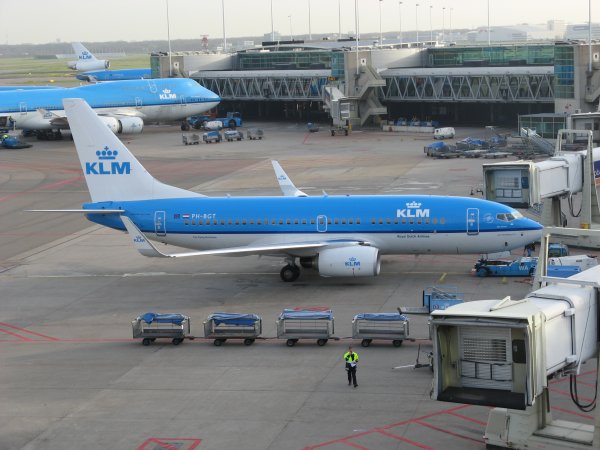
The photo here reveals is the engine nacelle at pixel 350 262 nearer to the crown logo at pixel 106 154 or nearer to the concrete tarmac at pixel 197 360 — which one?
the concrete tarmac at pixel 197 360

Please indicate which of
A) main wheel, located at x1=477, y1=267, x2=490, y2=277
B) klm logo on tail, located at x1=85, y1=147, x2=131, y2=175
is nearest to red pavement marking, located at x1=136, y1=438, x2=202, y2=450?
main wheel, located at x1=477, y1=267, x2=490, y2=277

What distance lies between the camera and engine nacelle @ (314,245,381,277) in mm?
45625

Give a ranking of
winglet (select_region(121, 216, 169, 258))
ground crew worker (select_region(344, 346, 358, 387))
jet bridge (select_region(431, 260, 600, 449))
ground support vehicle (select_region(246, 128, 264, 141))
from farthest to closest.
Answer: ground support vehicle (select_region(246, 128, 264, 141)) < winglet (select_region(121, 216, 169, 258)) < ground crew worker (select_region(344, 346, 358, 387)) < jet bridge (select_region(431, 260, 600, 449))

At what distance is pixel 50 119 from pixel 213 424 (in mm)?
91591

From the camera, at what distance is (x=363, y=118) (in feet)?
406

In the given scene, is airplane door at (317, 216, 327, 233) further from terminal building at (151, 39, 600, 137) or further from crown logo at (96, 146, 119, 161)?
terminal building at (151, 39, 600, 137)

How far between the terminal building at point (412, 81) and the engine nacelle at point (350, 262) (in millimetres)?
54487

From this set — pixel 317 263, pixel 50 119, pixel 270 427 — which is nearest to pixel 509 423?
pixel 270 427

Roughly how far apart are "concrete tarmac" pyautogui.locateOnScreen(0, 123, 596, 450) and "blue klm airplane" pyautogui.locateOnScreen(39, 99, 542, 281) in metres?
1.70

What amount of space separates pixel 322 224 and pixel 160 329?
38.0 feet

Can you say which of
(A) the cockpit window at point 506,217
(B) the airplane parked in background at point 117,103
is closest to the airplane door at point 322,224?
(A) the cockpit window at point 506,217

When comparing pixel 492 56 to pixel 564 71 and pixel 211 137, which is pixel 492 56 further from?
pixel 211 137

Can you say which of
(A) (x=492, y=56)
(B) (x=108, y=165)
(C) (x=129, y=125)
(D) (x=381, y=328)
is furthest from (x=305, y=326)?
(A) (x=492, y=56)

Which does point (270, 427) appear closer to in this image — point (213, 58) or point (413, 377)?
point (413, 377)
